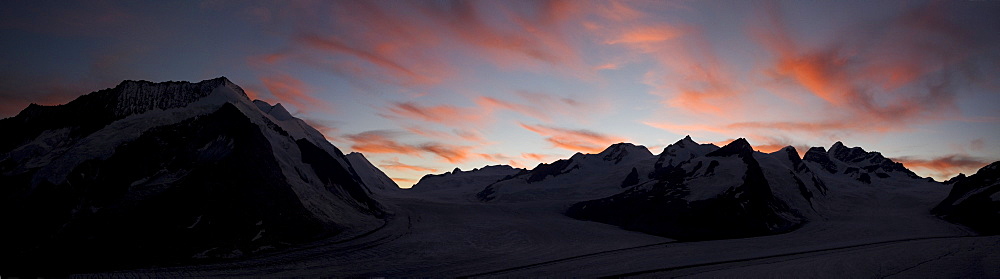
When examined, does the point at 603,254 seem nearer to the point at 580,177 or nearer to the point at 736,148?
the point at 736,148

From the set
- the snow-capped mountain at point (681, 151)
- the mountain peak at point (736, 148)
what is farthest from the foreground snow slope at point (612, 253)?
the snow-capped mountain at point (681, 151)

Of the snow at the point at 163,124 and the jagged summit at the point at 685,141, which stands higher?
the jagged summit at the point at 685,141

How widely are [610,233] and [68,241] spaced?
45.0m

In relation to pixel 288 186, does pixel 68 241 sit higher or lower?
lower

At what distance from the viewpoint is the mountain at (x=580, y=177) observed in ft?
343

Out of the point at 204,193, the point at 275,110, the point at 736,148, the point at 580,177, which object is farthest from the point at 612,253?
the point at 580,177

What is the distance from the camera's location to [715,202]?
53.3m

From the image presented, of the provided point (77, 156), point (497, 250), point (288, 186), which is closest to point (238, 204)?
point (288, 186)

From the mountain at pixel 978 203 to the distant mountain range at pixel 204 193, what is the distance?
0.85 ft

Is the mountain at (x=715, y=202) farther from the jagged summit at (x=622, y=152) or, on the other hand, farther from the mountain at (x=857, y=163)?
the jagged summit at (x=622, y=152)

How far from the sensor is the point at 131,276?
2494 centimetres

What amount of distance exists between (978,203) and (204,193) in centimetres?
8412

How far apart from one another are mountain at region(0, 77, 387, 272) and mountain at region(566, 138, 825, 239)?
33942 millimetres

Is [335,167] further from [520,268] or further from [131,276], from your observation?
[520,268]
